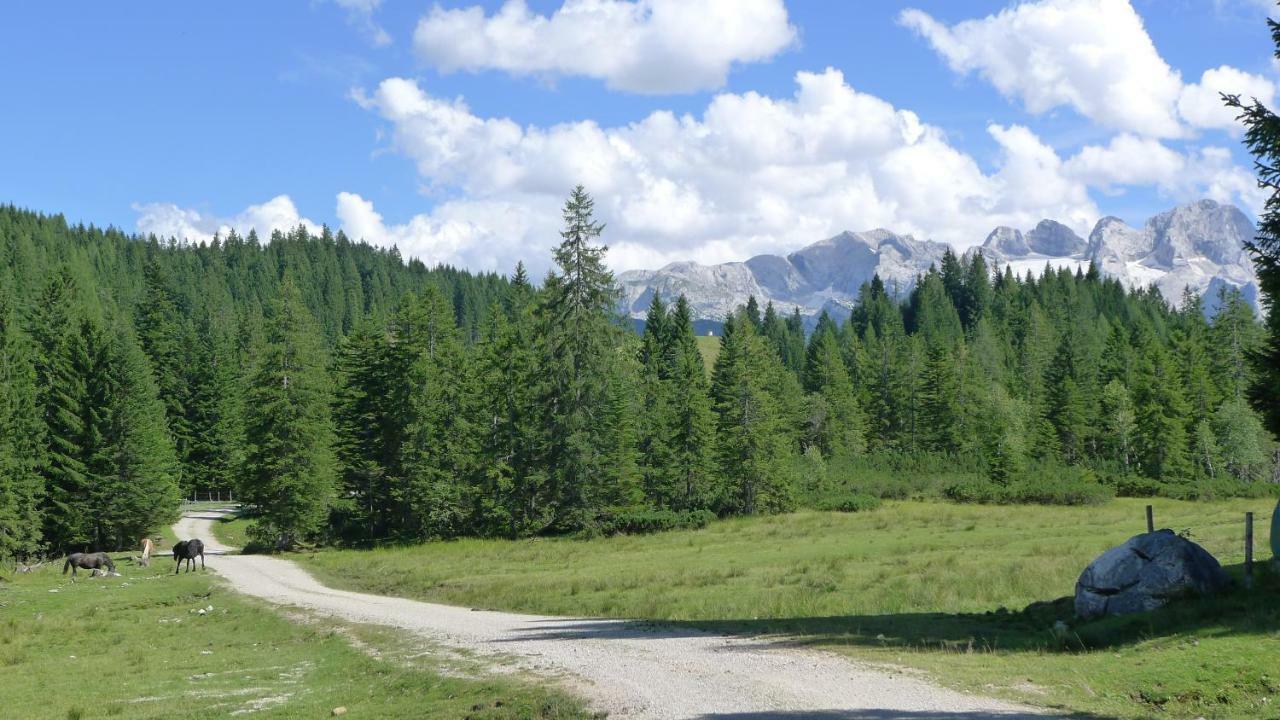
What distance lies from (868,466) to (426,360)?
5026cm

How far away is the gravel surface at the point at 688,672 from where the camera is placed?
11844 mm

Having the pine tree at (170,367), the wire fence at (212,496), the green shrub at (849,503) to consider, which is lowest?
the wire fence at (212,496)

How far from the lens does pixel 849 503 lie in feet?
218

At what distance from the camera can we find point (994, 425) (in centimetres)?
8169

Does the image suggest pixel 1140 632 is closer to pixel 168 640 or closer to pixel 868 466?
pixel 168 640

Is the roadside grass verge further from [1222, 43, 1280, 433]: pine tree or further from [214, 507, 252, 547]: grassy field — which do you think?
[1222, 43, 1280, 433]: pine tree

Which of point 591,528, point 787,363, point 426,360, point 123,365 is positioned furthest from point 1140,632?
point 787,363

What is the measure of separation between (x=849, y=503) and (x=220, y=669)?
54.4 metres

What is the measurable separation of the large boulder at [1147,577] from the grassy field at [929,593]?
0.55 metres

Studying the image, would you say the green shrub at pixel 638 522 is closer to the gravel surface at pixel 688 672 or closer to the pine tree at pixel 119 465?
the pine tree at pixel 119 465

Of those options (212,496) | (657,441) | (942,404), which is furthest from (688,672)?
(212,496)

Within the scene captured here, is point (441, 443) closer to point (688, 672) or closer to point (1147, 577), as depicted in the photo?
point (688, 672)

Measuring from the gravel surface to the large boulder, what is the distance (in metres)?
6.81

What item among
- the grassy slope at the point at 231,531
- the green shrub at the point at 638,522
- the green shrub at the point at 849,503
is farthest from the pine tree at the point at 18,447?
the green shrub at the point at 849,503
